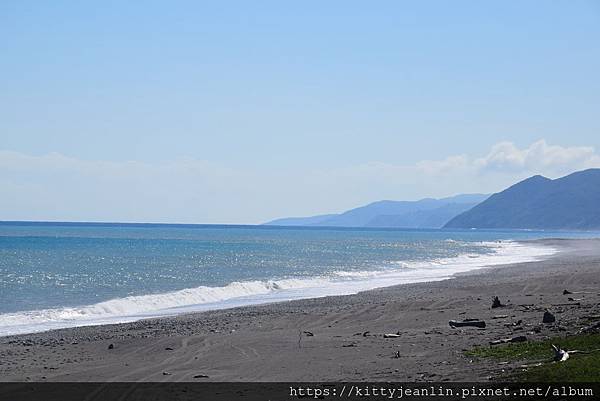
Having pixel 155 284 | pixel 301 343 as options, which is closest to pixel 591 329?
pixel 301 343

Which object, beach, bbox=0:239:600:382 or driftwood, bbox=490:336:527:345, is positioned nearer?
beach, bbox=0:239:600:382

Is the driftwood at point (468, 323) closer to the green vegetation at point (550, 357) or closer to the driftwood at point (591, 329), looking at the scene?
the driftwood at point (591, 329)

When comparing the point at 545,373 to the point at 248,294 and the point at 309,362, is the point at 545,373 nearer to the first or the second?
the point at 309,362

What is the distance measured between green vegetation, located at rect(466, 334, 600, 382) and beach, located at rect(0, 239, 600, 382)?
0.52m

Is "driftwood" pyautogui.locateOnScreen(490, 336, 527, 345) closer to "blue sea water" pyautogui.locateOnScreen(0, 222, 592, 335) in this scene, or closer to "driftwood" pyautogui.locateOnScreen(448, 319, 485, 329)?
"driftwood" pyautogui.locateOnScreen(448, 319, 485, 329)

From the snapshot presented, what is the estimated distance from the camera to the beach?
14.2 m

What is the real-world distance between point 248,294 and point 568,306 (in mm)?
21185

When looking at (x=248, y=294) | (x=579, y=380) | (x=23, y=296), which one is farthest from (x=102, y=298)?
(x=579, y=380)

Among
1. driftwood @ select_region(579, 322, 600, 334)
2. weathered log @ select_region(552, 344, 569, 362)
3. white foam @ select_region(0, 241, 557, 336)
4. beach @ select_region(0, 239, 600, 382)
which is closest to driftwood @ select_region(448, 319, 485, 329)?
beach @ select_region(0, 239, 600, 382)

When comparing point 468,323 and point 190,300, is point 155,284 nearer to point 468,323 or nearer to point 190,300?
point 190,300

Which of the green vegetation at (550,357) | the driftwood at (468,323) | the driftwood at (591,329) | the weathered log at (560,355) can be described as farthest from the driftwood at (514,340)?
the driftwood at (468,323)

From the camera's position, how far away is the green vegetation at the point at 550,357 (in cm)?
1059

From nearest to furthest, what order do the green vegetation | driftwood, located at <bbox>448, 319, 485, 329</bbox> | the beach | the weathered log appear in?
1. the green vegetation
2. the weathered log
3. the beach
4. driftwood, located at <bbox>448, 319, 485, 329</bbox>

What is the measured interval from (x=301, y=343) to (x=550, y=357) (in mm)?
7034
